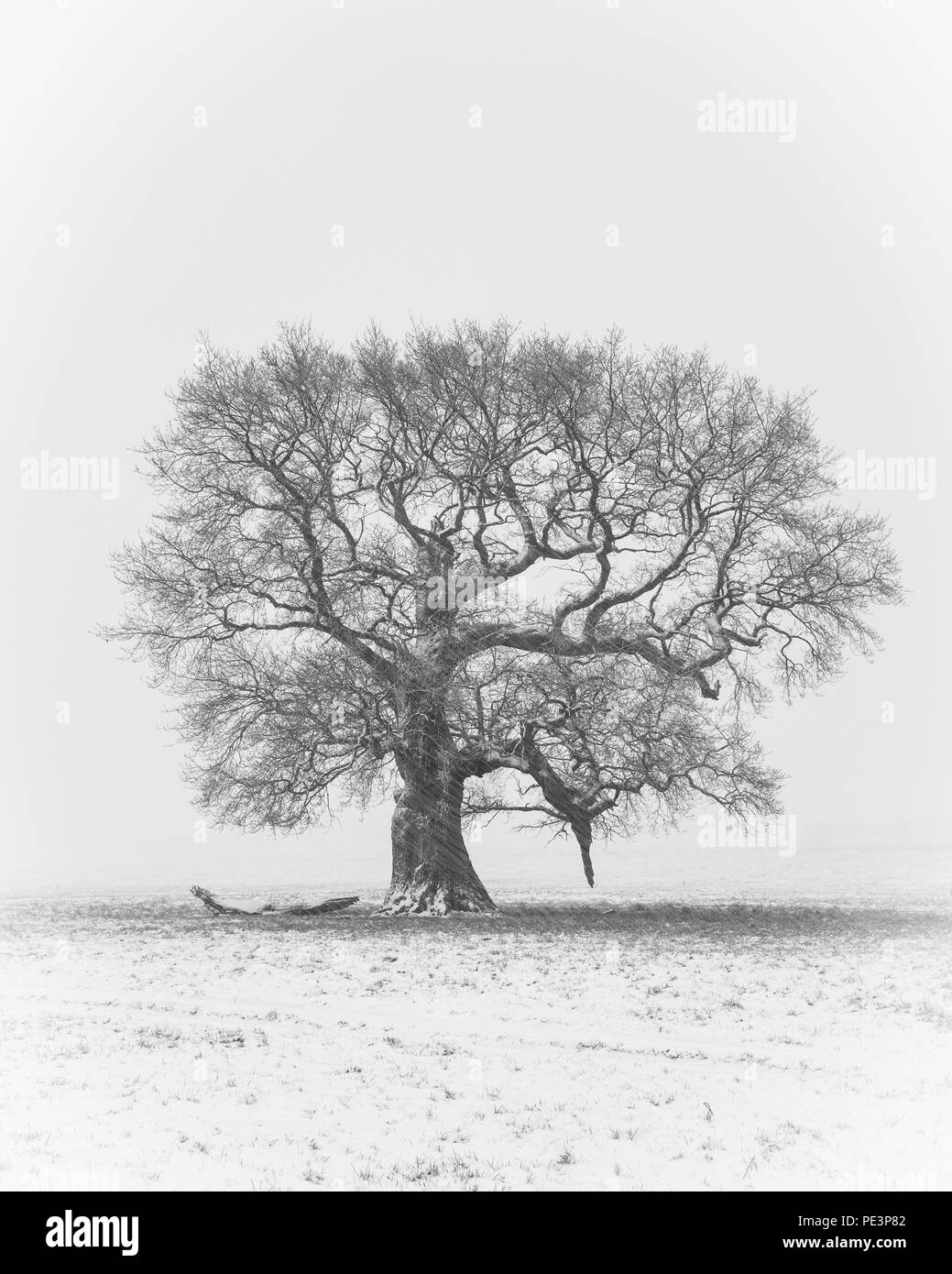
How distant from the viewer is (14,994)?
14875mm

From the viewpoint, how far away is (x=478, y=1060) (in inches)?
424

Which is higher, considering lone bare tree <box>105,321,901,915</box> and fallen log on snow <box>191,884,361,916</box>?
lone bare tree <box>105,321,901,915</box>

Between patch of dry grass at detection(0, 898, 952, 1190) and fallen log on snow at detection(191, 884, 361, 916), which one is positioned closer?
patch of dry grass at detection(0, 898, 952, 1190)

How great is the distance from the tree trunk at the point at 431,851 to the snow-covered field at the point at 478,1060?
3.39 meters

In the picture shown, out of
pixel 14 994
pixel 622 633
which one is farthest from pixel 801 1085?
pixel 622 633

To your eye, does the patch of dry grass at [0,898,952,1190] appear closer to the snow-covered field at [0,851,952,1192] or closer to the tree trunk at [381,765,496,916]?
the snow-covered field at [0,851,952,1192]

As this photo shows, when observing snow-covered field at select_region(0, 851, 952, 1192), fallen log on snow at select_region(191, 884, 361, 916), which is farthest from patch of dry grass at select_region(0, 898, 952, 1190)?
fallen log on snow at select_region(191, 884, 361, 916)

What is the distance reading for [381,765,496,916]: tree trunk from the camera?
23.7 metres

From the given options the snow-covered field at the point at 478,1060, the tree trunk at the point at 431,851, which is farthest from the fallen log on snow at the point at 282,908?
the snow-covered field at the point at 478,1060

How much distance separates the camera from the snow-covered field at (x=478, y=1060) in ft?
26.6

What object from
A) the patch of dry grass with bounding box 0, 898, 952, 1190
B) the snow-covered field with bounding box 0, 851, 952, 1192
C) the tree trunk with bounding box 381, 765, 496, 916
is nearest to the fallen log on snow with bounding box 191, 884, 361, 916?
the tree trunk with bounding box 381, 765, 496, 916

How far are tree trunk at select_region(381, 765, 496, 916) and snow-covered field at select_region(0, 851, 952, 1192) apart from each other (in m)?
3.39

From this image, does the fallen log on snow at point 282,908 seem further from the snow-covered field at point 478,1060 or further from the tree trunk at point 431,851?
the snow-covered field at point 478,1060
